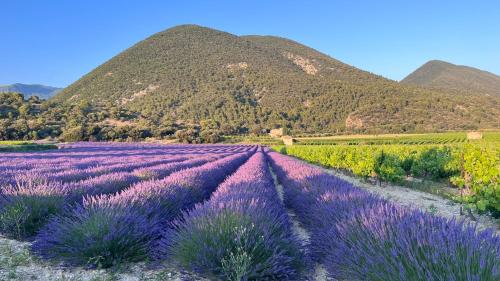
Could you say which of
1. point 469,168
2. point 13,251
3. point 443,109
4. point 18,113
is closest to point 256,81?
point 443,109

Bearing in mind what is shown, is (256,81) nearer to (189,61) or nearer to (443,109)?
(189,61)

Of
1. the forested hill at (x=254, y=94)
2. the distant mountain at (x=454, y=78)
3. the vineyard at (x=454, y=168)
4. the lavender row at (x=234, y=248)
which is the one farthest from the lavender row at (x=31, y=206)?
the distant mountain at (x=454, y=78)

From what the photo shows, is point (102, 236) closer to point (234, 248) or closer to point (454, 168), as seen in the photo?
point (234, 248)

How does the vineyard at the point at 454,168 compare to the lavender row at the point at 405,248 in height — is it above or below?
below

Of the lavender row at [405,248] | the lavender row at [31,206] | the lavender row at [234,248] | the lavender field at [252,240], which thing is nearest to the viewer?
the lavender row at [405,248]

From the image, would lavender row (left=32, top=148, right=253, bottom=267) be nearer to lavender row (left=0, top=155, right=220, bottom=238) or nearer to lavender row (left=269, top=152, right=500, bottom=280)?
lavender row (left=0, top=155, right=220, bottom=238)

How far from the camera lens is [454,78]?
13912 centimetres

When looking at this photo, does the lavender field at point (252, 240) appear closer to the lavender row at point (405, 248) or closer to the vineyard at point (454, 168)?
the lavender row at point (405, 248)

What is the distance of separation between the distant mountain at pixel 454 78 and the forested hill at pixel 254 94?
48.6 metres

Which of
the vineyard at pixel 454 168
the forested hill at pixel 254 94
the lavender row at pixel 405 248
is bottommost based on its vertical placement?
the vineyard at pixel 454 168

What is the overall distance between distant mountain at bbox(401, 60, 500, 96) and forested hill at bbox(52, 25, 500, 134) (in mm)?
48594

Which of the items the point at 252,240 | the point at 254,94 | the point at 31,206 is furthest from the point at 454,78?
the point at 31,206

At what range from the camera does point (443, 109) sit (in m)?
68.4

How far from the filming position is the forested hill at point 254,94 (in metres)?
67.4
